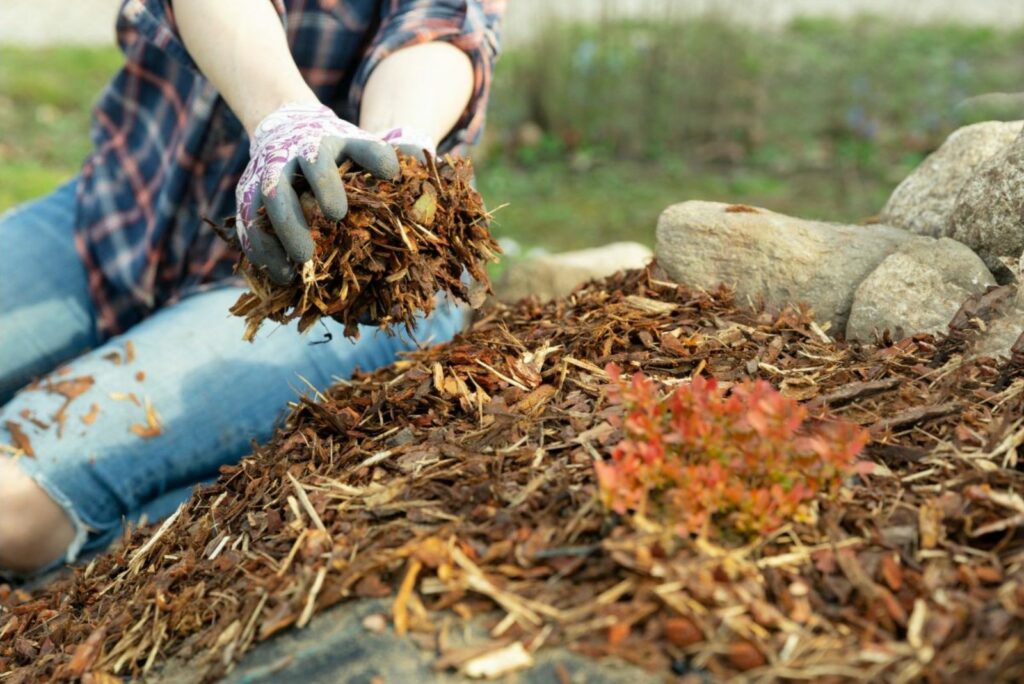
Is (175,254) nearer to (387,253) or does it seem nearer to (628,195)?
(387,253)

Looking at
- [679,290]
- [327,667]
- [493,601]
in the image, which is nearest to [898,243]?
[679,290]

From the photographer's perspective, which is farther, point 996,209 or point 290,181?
Answer: point 996,209

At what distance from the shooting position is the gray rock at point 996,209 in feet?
8.05

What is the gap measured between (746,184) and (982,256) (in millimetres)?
4257

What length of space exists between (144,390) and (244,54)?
1090 mm

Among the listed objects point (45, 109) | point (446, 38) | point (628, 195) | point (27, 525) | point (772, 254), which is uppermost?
point (446, 38)

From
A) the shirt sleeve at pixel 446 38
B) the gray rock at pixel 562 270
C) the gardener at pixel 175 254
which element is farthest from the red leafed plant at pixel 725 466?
the gray rock at pixel 562 270

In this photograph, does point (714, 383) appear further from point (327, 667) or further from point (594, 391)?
point (327, 667)

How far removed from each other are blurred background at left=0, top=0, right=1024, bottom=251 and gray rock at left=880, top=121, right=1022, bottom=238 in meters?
3.23

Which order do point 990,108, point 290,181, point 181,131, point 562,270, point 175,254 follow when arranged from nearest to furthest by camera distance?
1. point 290,181
2. point 181,131
3. point 175,254
4. point 562,270
5. point 990,108

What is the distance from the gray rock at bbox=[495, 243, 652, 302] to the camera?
13.5 ft

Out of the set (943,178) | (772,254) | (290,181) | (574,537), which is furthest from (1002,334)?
(290,181)


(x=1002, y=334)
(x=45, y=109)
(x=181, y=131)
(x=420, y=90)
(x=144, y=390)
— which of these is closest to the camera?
(x=1002, y=334)

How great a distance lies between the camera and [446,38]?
3029mm
